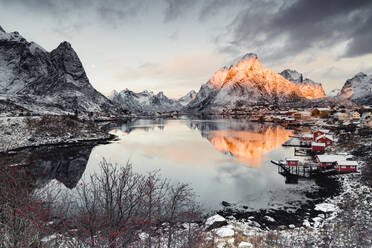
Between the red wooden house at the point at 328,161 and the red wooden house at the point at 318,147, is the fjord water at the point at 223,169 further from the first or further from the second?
the red wooden house at the point at 328,161

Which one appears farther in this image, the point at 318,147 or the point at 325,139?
the point at 325,139

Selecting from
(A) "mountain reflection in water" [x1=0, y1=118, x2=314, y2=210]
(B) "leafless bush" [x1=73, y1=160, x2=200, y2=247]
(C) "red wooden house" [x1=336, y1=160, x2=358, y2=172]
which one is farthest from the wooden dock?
(B) "leafless bush" [x1=73, y1=160, x2=200, y2=247]

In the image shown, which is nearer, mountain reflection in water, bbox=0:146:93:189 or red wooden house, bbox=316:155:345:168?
mountain reflection in water, bbox=0:146:93:189

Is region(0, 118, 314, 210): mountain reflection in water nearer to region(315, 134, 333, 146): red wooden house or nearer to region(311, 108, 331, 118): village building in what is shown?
region(315, 134, 333, 146): red wooden house

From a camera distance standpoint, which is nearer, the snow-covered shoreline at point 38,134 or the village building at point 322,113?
the snow-covered shoreline at point 38,134

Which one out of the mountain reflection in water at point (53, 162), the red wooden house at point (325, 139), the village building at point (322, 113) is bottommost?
the mountain reflection in water at point (53, 162)

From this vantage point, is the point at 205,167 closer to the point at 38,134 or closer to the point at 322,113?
the point at 38,134

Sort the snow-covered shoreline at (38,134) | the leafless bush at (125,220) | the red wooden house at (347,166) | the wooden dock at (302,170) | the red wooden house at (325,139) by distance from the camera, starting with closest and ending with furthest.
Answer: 1. the leafless bush at (125,220)
2. the red wooden house at (347,166)
3. the wooden dock at (302,170)
4. the snow-covered shoreline at (38,134)
5. the red wooden house at (325,139)

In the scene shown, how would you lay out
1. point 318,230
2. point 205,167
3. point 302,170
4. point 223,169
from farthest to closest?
1. point 205,167
2. point 223,169
3. point 302,170
4. point 318,230

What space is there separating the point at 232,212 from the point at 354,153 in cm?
3773

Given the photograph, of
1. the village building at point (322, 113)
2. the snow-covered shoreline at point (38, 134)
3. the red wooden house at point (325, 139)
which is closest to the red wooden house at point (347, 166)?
the red wooden house at point (325, 139)

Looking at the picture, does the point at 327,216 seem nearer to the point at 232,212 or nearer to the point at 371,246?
the point at 371,246

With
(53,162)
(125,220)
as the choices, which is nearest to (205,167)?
(125,220)

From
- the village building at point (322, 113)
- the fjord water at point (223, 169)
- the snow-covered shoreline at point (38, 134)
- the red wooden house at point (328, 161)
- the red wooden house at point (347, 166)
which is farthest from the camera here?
the village building at point (322, 113)
